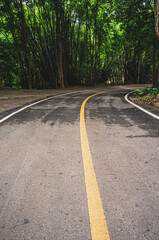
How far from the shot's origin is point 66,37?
18.7 metres

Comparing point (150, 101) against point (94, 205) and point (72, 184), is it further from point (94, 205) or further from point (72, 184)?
point (94, 205)

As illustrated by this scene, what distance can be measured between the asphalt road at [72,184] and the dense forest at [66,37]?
11648 millimetres

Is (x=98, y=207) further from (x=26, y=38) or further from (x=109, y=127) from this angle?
(x=26, y=38)

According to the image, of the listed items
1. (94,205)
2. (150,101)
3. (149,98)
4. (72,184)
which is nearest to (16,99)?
(150,101)

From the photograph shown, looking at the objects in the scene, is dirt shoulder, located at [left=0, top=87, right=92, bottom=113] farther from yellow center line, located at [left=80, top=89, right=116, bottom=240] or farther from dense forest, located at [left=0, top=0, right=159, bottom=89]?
yellow center line, located at [left=80, top=89, right=116, bottom=240]

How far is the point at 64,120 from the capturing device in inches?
205

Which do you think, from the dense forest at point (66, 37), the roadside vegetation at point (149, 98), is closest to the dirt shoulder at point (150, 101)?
the roadside vegetation at point (149, 98)

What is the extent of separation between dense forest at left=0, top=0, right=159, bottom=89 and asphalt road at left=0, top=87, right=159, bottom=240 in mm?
11648

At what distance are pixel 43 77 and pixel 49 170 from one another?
17992 mm

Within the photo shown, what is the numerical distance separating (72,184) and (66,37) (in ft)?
63.1

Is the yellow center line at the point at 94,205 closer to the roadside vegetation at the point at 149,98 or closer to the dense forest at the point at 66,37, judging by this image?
the roadside vegetation at the point at 149,98

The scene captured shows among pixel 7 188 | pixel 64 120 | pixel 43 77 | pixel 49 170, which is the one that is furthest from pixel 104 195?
pixel 43 77

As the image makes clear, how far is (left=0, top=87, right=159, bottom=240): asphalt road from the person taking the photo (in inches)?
61.6

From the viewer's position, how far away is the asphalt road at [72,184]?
5.13 ft
